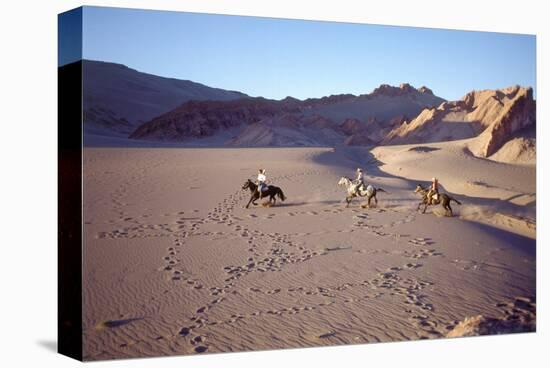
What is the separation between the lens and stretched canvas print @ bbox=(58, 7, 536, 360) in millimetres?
7879

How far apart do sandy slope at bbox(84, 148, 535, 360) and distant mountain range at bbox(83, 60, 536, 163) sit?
76cm

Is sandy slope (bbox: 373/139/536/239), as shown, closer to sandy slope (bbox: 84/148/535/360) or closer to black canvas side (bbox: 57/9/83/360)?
sandy slope (bbox: 84/148/535/360)

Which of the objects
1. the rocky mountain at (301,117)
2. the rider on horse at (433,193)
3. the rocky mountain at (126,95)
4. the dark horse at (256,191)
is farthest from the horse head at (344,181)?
the rocky mountain at (126,95)

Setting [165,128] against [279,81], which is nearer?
[279,81]

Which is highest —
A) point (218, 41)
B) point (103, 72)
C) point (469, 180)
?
point (218, 41)

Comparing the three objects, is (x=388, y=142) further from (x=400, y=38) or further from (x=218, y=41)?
(x=218, y=41)

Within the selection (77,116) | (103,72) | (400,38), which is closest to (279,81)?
(400,38)

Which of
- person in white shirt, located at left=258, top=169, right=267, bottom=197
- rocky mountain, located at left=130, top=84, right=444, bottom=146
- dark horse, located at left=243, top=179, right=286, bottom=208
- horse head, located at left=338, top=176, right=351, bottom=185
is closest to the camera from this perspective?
rocky mountain, located at left=130, top=84, right=444, bottom=146

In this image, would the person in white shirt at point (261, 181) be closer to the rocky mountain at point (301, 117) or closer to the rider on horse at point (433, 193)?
the rocky mountain at point (301, 117)

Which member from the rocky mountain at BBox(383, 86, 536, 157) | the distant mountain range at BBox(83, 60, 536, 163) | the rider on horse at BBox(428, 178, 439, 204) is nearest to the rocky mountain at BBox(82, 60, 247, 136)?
the distant mountain range at BBox(83, 60, 536, 163)

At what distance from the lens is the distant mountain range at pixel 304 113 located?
28.9 feet

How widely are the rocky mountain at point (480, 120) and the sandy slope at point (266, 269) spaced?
0.92 meters

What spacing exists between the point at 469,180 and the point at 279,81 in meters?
5.50

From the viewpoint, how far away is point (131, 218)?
980 cm
